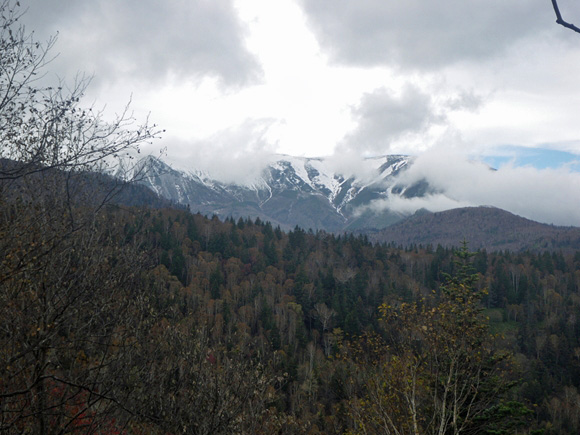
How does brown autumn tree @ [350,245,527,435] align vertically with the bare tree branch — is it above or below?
below

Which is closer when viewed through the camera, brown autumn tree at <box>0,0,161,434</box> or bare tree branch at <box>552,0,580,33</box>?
bare tree branch at <box>552,0,580,33</box>

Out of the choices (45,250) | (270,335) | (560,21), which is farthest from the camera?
(270,335)

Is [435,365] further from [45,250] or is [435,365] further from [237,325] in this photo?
[237,325]

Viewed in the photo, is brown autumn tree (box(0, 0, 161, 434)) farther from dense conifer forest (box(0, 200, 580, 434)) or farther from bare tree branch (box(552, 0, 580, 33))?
bare tree branch (box(552, 0, 580, 33))

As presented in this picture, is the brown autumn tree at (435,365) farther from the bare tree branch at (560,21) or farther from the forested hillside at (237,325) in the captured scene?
the bare tree branch at (560,21)

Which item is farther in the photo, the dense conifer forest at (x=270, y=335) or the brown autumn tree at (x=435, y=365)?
the brown autumn tree at (x=435, y=365)

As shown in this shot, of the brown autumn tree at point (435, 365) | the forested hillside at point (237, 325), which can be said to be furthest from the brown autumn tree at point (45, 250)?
the brown autumn tree at point (435, 365)

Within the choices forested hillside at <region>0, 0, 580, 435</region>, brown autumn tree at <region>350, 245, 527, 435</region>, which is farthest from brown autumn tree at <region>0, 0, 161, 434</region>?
brown autumn tree at <region>350, 245, 527, 435</region>

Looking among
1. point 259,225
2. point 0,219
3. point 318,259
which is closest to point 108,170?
point 0,219

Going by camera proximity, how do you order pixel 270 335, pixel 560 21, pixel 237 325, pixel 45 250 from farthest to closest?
pixel 270 335 → pixel 237 325 → pixel 45 250 → pixel 560 21

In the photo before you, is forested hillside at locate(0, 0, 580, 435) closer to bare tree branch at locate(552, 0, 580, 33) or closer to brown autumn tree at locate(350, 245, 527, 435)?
brown autumn tree at locate(350, 245, 527, 435)

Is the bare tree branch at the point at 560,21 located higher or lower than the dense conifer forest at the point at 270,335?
higher

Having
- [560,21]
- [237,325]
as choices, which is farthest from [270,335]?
[560,21]

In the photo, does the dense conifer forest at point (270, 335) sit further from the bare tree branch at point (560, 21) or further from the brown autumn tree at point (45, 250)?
the bare tree branch at point (560, 21)
